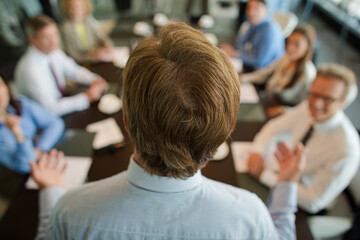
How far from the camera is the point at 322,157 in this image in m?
1.27

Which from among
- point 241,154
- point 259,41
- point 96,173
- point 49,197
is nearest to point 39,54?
point 96,173

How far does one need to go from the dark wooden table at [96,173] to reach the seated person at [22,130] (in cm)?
9

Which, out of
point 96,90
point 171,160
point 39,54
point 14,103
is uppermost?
point 171,160

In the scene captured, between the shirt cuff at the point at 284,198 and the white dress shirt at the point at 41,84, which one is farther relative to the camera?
the white dress shirt at the point at 41,84

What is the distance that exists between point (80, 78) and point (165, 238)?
1.88m

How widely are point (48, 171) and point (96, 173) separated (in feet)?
0.91

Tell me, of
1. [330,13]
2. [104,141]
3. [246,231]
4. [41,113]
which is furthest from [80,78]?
[330,13]

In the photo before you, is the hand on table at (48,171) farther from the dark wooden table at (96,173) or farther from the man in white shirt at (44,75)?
the man in white shirt at (44,75)

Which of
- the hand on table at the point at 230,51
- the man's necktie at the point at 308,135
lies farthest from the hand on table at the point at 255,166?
the hand on table at the point at 230,51

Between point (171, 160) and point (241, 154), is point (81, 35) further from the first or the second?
point (171, 160)

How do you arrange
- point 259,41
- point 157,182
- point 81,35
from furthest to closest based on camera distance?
point 81,35 → point 259,41 → point 157,182

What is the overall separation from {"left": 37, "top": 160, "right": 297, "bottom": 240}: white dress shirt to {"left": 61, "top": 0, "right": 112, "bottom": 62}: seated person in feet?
6.82

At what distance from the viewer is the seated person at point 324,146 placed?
1178 mm

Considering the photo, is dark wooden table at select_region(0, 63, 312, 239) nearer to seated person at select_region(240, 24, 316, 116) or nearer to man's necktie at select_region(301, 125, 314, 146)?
man's necktie at select_region(301, 125, 314, 146)
